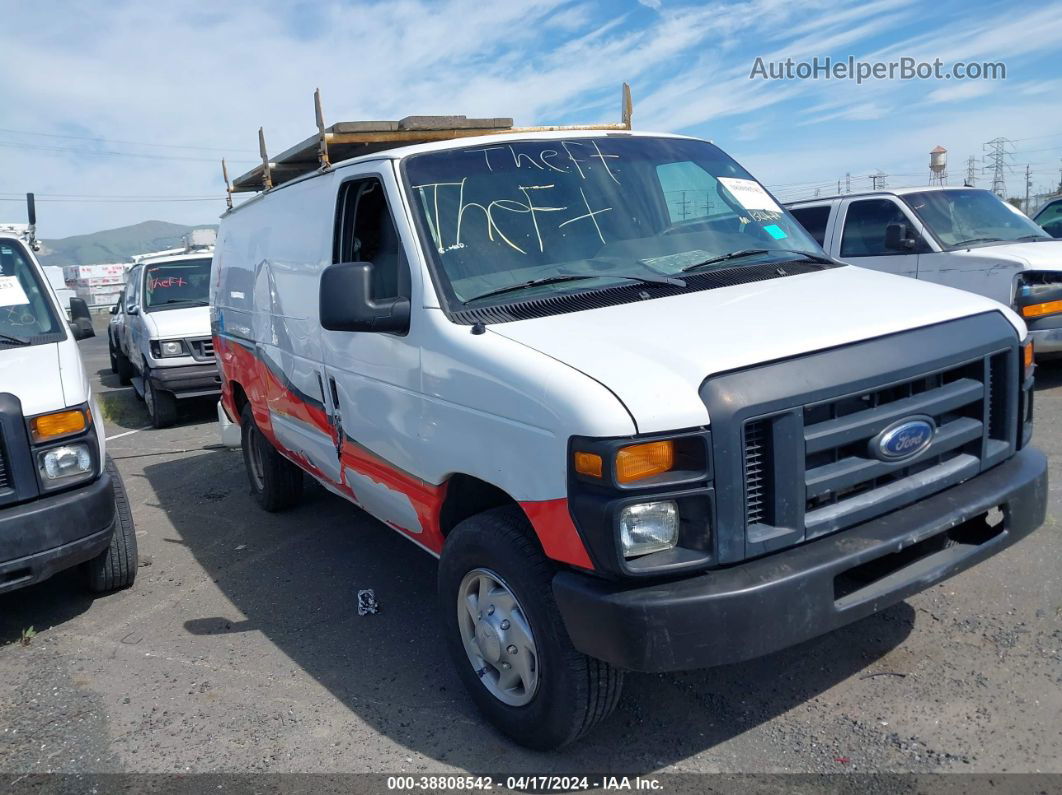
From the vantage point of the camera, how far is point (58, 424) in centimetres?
430

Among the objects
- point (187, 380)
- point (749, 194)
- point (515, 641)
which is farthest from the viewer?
point (187, 380)

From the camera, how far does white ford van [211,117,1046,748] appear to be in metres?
2.57

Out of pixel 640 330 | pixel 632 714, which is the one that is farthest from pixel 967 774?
pixel 640 330

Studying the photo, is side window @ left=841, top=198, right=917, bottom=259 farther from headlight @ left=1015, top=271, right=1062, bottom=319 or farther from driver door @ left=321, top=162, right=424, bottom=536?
driver door @ left=321, top=162, right=424, bottom=536

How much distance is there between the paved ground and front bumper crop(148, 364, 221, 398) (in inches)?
198

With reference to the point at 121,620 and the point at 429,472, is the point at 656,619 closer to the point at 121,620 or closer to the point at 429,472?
the point at 429,472

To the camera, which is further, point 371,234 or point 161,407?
point 161,407

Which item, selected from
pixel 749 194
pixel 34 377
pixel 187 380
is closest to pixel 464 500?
pixel 749 194

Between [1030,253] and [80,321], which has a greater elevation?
[80,321]

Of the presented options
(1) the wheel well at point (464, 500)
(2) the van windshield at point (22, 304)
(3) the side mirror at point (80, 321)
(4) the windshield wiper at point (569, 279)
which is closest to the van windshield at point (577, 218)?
(4) the windshield wiper at point (569, 279)

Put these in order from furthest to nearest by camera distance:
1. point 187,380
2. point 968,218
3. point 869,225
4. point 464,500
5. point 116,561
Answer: point 187,380, point 869,225, point 968,218, point 116,561, point 464,500

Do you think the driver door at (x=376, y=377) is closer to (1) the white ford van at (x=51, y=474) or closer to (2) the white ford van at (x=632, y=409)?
(2) the white ford van at (x=632, y=409)

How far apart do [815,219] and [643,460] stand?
7379 millimetres

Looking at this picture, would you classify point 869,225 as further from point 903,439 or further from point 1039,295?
point 903,439
